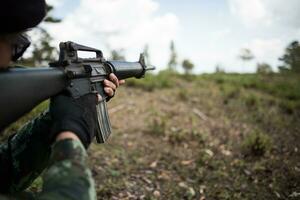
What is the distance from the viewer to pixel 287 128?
7391 mm

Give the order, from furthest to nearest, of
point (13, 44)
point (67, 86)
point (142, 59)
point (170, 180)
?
1. point (170, 180)
2. point (142, 59)
3. point (67, 86)
4. point (13, 44)

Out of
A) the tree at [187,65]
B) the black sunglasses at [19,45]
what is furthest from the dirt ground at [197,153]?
the tree at [187,65]

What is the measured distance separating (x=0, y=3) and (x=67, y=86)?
588 millimetres

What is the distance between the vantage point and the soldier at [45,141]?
1.52 metres

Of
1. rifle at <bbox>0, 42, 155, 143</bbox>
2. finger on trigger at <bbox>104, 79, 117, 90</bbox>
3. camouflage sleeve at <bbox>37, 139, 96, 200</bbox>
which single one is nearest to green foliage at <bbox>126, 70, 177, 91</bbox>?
rifle at <bbox>0, 42, 155, 143</bbox>

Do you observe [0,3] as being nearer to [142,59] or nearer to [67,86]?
[67,86]

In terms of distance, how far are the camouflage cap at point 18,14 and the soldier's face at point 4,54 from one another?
66mm

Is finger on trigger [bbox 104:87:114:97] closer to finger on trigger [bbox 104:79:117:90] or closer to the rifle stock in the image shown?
finger on trigger [bbox 104:79:117:90]

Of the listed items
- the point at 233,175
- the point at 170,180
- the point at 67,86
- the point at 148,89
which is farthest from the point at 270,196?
the point at 148,89

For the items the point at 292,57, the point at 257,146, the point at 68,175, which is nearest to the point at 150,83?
the point at 292,57

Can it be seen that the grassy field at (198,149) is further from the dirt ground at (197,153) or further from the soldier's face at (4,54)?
the soldier's face at (4,54)

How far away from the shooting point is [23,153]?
2240 millimetres

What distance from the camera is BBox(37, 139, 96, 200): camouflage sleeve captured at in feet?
4.84

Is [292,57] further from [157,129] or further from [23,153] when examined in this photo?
[23,153]
